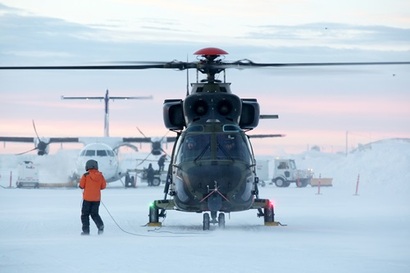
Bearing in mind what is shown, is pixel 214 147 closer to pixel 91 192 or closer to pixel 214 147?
pixel 214 147

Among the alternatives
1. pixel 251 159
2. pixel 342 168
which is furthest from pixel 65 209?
pixel 342 168

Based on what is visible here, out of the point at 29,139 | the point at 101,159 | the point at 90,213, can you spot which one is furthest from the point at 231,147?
the point at 29,139

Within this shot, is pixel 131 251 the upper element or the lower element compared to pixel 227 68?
lower

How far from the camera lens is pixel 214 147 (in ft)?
81.7

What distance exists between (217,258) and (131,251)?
2021mm

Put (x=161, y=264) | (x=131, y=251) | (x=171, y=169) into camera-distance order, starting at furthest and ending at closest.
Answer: (x=171, y=169), (x=131, y=251), (x=161, y=264)

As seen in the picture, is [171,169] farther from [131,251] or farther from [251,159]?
[131,251]

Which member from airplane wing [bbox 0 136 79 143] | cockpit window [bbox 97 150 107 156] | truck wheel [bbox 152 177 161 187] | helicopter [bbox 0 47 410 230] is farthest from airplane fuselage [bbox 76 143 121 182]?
helicopter [bbox 0 47 410 230]

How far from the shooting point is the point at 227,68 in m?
23.9

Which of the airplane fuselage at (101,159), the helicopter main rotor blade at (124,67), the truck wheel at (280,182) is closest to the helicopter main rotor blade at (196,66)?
the helicopter main rotor blade at (124,67)

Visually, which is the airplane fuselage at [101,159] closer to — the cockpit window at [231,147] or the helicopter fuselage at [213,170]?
the helicopter fuselage at [213,170]

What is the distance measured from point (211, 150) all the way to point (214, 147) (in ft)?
0.38

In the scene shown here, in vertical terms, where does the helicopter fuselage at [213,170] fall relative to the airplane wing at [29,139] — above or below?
below

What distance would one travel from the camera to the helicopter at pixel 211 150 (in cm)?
2445
